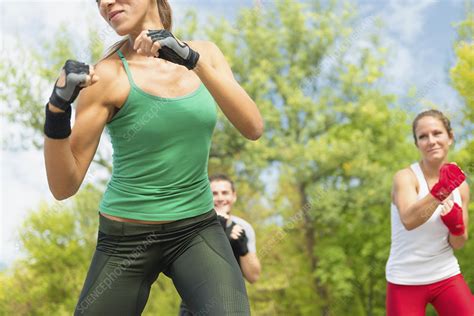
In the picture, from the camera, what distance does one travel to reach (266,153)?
69.5ft

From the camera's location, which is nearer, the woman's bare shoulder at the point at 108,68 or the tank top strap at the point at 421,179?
the woman's bare shoulder at the point at 108,68

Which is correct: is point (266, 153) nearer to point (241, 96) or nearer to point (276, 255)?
point (276, 255)

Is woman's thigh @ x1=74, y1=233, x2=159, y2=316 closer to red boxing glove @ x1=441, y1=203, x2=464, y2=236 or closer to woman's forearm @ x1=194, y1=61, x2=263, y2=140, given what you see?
woman's forearm @ x1=194, y1=61, x2=263, y2=140

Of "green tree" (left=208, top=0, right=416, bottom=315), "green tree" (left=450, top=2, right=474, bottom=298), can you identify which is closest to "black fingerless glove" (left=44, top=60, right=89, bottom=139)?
"green tree" (left=450, top=2, right=474, bottom=298)

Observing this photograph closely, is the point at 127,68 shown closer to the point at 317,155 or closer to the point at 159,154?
the point at 159,154

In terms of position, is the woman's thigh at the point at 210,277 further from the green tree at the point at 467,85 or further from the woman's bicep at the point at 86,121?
the green tree at the point at 467,85

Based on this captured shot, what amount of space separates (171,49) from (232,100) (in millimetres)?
323

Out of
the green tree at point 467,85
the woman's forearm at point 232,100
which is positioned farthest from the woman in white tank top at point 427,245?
the green tree at point 467,85

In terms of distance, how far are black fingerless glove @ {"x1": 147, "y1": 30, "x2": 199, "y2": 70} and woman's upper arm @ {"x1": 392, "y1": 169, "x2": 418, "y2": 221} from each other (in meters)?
2.44

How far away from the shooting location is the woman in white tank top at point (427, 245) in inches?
173

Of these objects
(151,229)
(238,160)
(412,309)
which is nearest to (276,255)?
(238,160)

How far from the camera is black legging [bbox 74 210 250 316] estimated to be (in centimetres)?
251

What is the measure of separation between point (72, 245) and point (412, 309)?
1953cm

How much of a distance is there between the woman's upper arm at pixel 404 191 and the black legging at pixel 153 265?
211 centimetres
